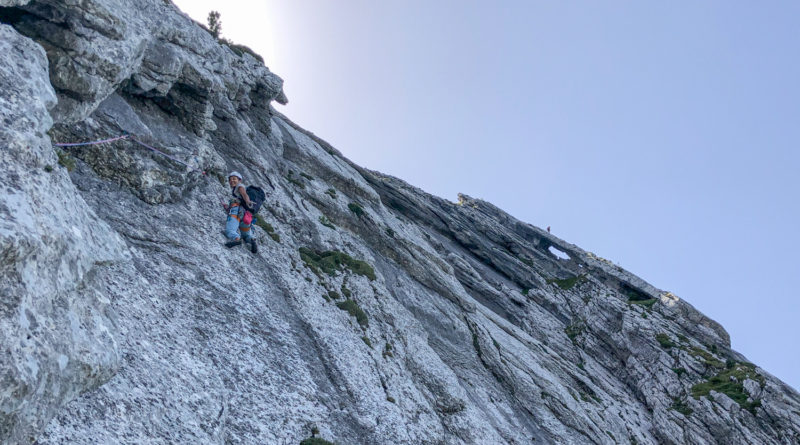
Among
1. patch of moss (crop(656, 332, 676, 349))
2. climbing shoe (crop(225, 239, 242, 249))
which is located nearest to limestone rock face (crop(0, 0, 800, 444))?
climbing shoe (crop(225, 239, 242, 249))

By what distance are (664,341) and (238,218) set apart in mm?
58572

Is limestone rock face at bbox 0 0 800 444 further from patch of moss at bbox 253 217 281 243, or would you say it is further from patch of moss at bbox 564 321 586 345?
patch of moss at bbox 564 321 586 345

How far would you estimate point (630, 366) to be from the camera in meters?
60.4

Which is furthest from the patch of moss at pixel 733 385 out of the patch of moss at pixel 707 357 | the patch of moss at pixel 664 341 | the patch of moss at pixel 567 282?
the patch of moss at pixel 567 282

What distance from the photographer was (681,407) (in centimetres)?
5091

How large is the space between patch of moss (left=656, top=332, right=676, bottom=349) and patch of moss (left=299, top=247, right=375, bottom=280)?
4687 cm

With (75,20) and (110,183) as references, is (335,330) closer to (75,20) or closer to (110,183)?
(110,183)

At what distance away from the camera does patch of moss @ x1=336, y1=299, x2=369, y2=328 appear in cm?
2620

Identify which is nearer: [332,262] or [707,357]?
[332,262]

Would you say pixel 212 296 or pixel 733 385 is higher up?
pixel 733 385

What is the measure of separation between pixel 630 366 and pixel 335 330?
5084cm

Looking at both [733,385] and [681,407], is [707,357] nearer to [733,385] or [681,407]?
[733,385]

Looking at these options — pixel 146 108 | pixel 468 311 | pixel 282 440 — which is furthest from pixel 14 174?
pixel 468 311

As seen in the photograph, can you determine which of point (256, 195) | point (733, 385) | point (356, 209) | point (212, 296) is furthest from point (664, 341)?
point (212, 296)
